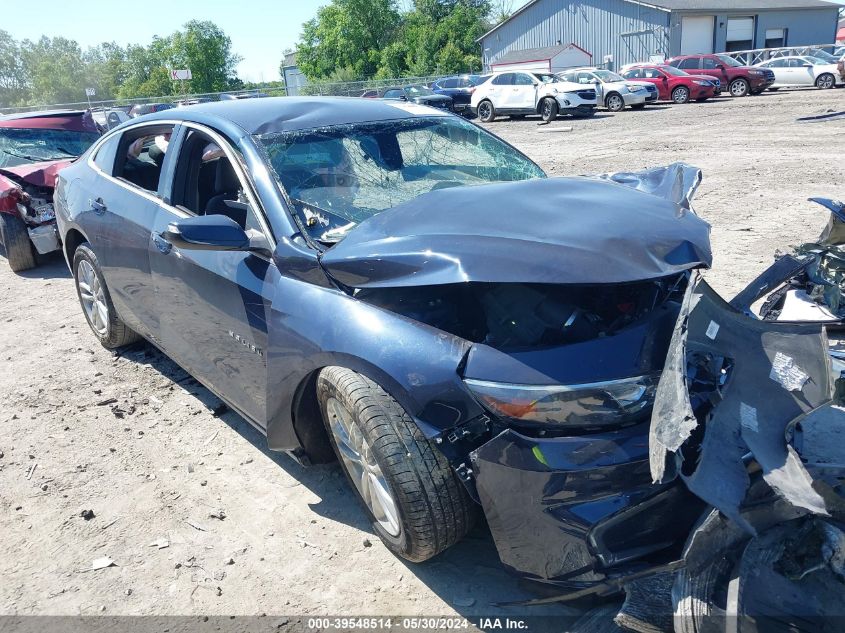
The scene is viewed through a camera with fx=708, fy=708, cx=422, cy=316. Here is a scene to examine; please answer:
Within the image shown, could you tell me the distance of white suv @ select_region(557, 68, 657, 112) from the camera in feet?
84.0

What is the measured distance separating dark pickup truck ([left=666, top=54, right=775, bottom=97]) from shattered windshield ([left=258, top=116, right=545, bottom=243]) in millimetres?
28264

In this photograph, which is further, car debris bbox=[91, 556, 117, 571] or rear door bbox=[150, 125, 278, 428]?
rear door bbox=[150, 125, 278, 428]

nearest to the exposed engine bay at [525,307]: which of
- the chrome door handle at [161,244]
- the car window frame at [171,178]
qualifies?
the car window frame at [171,178]

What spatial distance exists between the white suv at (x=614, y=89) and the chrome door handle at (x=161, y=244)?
23.8m

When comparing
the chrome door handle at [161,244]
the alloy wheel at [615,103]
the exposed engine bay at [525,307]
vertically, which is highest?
the chrome door handle at [161,244]

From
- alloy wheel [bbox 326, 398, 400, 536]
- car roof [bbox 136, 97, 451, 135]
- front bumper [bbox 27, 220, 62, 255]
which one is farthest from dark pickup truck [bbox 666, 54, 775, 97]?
alloy wheel [bbox 326, 398, 400, 536]

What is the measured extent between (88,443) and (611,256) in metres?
3.11

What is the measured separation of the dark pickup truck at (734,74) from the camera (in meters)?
28.1

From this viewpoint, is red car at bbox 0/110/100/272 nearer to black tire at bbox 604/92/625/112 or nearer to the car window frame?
the car window frame

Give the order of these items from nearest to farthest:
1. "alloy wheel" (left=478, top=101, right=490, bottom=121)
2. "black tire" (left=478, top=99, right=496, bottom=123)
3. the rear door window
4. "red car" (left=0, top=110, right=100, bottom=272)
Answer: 1. the rear door window
2. "red car" (left=0, top=110, right=100, bottom=272)
3. "black tire" (left=478, top=99, right=496, bottom=123)
4. "alloy wheel" (left=478, top=101, right=490, bottom=121)

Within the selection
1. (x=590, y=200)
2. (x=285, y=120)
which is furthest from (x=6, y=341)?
(x=590, y=200)

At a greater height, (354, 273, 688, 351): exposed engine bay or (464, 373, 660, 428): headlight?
(354, 273, 688, 351): exposed engine bay

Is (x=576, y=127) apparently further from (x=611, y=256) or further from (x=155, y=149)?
(x=611, y=256)

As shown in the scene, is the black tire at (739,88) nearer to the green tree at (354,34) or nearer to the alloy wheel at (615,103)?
the alloy wheel at (615,103)
